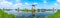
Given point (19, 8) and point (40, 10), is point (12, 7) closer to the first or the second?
point (19, 8)

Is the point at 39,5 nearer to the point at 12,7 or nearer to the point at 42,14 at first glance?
the point at 42,14

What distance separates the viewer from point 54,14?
2.21 metres

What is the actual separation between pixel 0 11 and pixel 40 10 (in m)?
0.59

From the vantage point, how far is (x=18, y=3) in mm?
2232

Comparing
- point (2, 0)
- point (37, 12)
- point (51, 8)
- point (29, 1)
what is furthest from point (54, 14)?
point (2, 0)

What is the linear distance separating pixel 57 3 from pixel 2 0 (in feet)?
2.58

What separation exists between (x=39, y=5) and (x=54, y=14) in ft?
0.82

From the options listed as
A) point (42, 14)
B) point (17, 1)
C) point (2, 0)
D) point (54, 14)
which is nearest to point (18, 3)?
point (17, 1)

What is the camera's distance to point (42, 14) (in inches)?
87.4

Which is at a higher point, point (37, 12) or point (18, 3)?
point (18, 3)

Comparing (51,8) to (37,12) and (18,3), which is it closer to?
(37,12)

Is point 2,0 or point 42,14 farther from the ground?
point 2,0

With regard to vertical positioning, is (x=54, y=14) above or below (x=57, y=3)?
below

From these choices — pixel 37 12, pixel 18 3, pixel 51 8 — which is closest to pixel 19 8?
pixel 18 3
